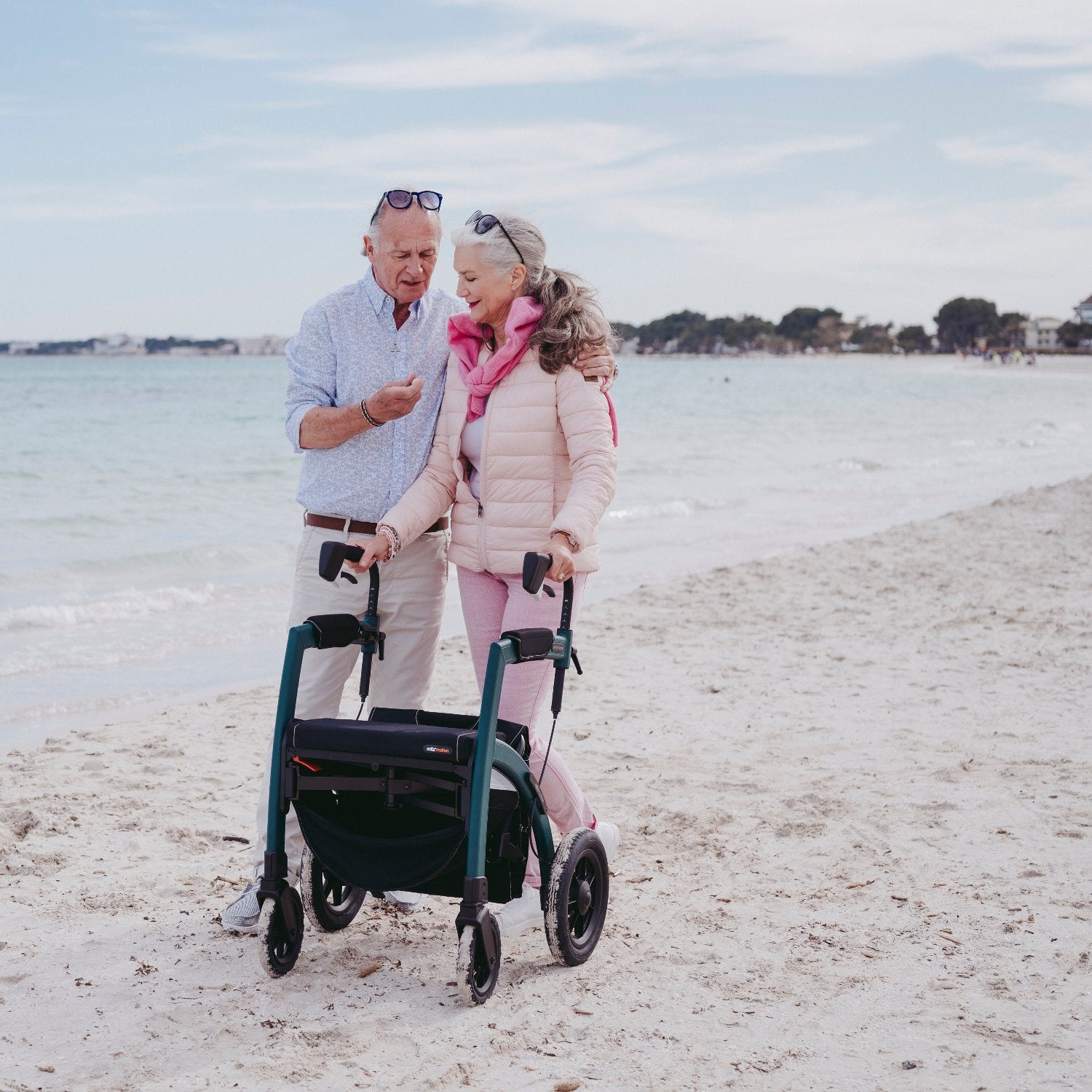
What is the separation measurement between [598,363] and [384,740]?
3.49 feet

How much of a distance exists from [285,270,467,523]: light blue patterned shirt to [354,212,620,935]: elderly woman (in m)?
0.10

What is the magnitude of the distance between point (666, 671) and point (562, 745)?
137 cm

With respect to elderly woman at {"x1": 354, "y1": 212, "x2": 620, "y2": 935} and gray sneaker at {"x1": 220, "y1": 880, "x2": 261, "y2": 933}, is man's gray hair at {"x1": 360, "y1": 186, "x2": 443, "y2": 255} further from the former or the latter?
gray sneaker at {"x1": 220, "y1": 880, "x2": 261, "y2": 933}

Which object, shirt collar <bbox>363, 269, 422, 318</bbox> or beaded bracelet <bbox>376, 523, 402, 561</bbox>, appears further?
shirt collar <bbox>363, 269, 422, 318</bbox>

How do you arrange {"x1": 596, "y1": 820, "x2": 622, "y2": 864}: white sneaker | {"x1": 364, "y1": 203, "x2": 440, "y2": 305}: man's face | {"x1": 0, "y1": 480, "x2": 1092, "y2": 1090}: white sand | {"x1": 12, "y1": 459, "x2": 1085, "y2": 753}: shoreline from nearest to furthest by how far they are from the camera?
{"x1": 0, "y1": 480, "x2": 1092, "y2": 1090}: white sand → {"x1": 364, "y1": 203, "x2": 440, "y2": 305}: man's face → {"x1": 596, "y1": 820, "x2": 622, "y2": 864}: white sneaker → {"x1": 12, "y1": 459, "x2": 1085, "y2": 753}: shoreline

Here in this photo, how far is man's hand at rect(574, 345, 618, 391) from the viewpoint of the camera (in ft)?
10.2

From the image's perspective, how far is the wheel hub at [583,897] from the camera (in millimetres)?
3221

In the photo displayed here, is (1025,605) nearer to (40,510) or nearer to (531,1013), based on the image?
(531,1013)

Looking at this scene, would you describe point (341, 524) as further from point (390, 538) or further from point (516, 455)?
point (516, 455)

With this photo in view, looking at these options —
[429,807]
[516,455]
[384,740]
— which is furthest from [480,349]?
[429,807]

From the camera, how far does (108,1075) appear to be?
2660 mm

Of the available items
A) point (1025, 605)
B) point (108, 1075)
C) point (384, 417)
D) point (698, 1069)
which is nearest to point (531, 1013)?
point (698, 1069)

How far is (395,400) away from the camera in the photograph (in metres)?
3.12

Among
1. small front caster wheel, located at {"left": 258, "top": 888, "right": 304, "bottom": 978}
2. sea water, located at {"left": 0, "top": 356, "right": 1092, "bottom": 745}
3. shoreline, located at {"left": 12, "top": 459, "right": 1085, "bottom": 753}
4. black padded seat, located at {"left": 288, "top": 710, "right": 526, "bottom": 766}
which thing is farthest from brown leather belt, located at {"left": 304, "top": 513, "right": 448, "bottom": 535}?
sea water, located at {"left": 0, "top": 356, "right": 1092, "bottom": 745}
